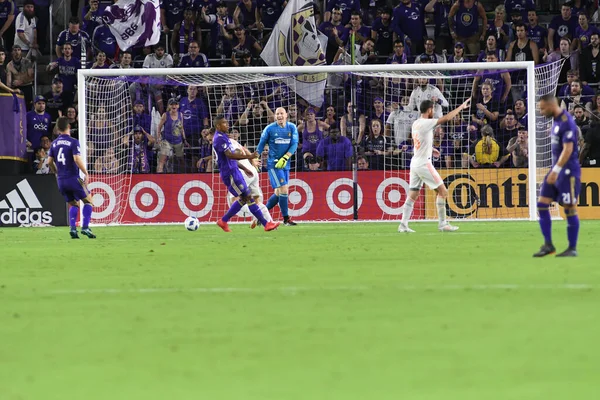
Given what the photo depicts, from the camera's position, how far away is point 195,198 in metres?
24.9

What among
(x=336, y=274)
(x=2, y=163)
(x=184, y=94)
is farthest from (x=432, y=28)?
(x=336, y=274)

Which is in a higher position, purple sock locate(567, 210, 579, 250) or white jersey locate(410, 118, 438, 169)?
white jersey locate(410, 118, 438, 169)

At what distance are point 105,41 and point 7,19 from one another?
2923mm

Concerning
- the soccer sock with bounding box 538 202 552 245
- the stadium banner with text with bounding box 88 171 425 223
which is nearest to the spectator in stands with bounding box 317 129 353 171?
the stadium banner with text with bounding box 88 171 425 223

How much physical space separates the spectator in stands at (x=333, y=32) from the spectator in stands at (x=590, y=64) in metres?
5.71

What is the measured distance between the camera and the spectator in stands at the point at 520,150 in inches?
973

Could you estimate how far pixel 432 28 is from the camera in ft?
95.2

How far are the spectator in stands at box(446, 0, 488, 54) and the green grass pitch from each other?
596 inches

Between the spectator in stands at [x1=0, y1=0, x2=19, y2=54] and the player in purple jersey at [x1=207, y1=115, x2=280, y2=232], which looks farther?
the spectator in stands at [x1=0, y1=0, x2=19, y2=54]

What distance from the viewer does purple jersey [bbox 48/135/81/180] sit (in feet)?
62.0

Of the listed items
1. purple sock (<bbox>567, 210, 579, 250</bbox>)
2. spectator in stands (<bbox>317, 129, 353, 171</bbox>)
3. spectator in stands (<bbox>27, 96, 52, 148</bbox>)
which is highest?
spectator in stands (<bbox>27, 96, 52, 148</bbox>)

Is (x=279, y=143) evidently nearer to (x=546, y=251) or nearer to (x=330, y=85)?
(x=330, y=85)

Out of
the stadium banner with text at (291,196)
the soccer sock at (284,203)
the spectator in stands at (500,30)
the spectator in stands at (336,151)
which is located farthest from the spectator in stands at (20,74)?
the spectator in stands at (500,30)

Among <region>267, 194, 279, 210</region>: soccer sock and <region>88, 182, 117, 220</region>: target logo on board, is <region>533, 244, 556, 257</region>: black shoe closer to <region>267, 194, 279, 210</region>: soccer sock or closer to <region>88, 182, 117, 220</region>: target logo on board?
<region>267, 194, 279, 210</region>: soccer sock
